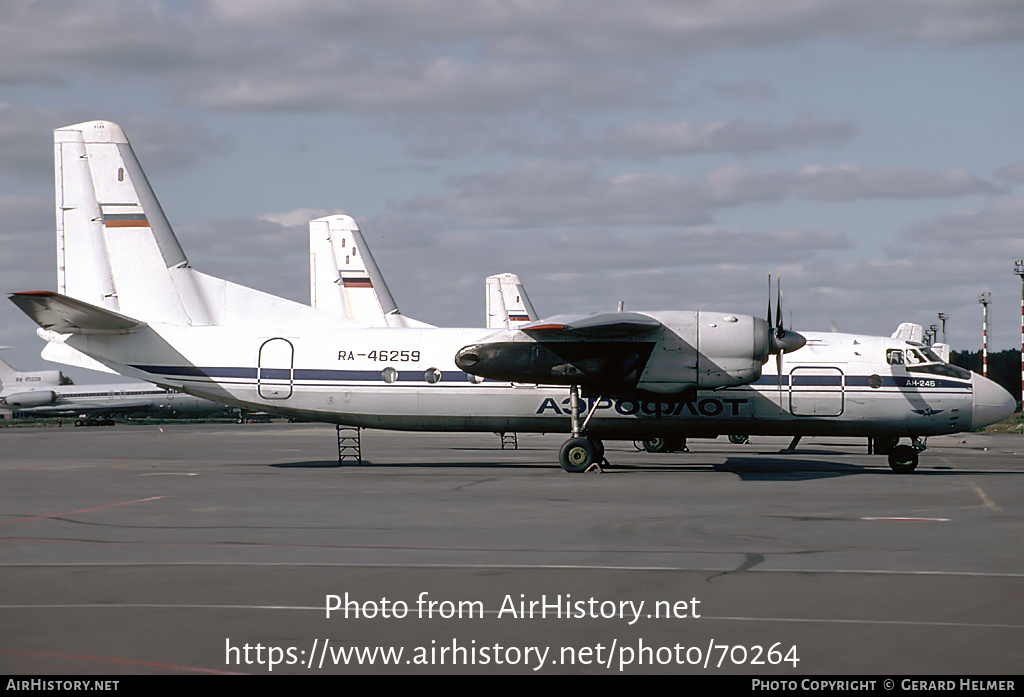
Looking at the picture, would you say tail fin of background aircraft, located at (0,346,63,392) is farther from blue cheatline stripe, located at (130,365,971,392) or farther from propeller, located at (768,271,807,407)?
propeller, located at (768,271,807,407)

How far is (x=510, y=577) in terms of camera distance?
32.5 feet

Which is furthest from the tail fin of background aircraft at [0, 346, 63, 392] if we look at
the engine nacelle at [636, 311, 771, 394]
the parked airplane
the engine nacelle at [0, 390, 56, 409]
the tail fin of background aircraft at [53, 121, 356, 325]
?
the engine nacelle at [636, 311, 771, 394]

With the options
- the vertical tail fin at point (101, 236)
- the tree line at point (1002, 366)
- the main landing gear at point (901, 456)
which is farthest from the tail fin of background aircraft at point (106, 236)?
the tree line at point (1002, 366)

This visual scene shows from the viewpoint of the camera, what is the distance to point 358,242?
4053 centimetres

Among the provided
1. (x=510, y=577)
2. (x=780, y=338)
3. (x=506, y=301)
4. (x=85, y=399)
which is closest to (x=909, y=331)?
(x=506, y=301)

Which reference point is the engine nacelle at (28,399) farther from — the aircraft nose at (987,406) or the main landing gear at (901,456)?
the aircraft nose at (987,406)

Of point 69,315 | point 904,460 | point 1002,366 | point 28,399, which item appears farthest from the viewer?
point 1002,366

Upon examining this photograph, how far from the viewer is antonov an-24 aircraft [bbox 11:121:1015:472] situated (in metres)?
23.9

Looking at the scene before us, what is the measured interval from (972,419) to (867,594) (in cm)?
1769

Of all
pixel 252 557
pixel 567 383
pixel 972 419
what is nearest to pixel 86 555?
pixel 252 557

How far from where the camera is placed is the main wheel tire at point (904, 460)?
2511 centimetres

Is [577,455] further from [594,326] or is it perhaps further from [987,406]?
[987,406]

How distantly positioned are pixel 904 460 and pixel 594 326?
366 inches

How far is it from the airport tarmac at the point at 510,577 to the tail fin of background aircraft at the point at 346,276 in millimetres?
19049
